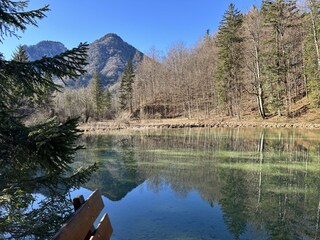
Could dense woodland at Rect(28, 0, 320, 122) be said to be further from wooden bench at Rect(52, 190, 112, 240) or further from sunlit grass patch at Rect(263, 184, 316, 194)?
wooden bench at Rect(52, 190, 112, 240)

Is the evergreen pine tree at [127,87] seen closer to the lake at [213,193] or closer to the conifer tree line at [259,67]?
the conifer tree line at [259,67]

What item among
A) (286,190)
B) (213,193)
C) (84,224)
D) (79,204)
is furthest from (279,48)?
(84,224)

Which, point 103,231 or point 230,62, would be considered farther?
point 230,62

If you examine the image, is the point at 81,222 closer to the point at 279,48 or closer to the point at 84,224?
the point at 84,224

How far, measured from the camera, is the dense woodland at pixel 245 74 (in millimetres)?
32781

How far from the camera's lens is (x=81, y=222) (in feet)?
6.66

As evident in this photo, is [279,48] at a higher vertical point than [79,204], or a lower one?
higher

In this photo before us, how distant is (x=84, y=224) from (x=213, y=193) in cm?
688

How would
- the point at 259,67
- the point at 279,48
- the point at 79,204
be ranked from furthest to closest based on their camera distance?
the point at 259,67
the point at 279,48
the point at 79,204

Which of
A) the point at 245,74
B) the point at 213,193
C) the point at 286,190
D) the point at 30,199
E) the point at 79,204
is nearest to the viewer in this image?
the point at 79,204

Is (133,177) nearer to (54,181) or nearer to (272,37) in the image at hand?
(54,181)

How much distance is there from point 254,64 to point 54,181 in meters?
35.7

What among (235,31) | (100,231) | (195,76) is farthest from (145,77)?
(100,231)

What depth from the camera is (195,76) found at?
174 ft
